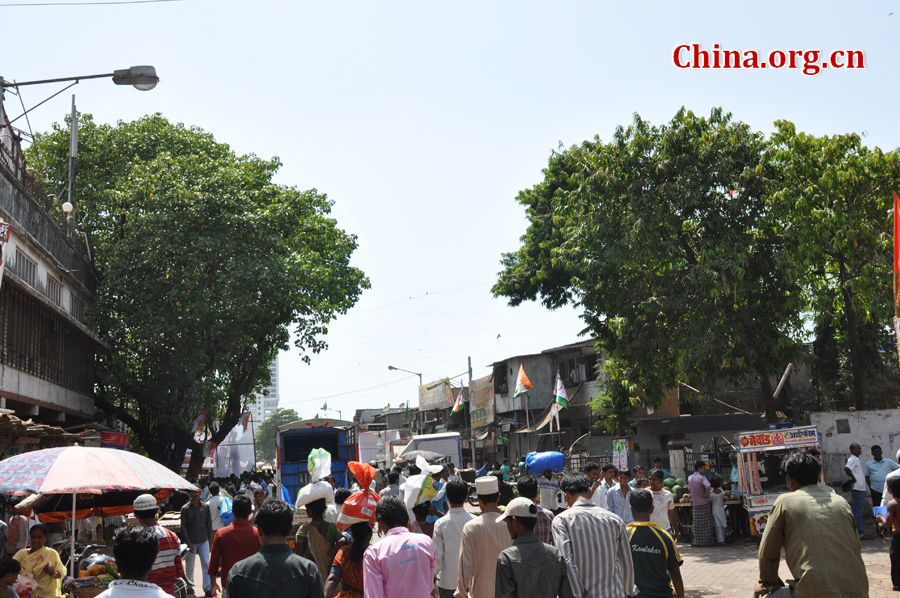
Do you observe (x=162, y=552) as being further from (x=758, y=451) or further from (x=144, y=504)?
(x=758, y=451)

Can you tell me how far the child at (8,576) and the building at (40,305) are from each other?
7.69 metres

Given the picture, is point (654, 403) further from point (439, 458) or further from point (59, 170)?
point (59, 170)

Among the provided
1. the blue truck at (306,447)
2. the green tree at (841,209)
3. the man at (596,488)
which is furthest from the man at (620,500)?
the blue truck at (306,447)

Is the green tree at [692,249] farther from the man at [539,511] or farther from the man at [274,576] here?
the man at [274,576]

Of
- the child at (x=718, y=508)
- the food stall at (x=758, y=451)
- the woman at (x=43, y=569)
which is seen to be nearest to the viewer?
the woman at (x=43, y=569)

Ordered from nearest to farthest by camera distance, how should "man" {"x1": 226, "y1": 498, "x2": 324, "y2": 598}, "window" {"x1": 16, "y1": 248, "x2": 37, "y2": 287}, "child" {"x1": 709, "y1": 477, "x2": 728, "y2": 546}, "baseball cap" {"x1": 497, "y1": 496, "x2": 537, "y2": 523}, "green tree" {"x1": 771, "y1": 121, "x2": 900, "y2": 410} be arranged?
"man" {"x1": 226, "y1": 498, "x2": 324, "y2": 598}, "baseball cap" {"x1": 497, "y1": 496, "x2": 537, "y2": 523}, "child" {"x1": 709, "y1": 477, "x2": 728, "y2": 546}, "window" {"x1": 16, "y1": 248, "x2": 37, "y2": 287}, "green tree" {"x1": 771, "y1": 121, "x2": 900, "y2": 410}

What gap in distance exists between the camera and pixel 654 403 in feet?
69.1

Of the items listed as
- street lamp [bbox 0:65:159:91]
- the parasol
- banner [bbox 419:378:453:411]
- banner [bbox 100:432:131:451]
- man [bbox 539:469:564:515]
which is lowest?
man [bbox 539:469:564:515]

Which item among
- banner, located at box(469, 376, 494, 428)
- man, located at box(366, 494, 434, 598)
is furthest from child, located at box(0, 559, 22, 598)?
banner, located at box(469, 376, 494, 428)

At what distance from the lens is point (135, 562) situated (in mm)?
3941

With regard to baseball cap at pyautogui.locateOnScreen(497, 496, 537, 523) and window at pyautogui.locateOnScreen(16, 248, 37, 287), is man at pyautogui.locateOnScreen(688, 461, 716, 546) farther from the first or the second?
window at pyautogui.locateOnScreen(16, 248, 37, 287)

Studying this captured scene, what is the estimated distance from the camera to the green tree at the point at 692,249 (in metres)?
18.1

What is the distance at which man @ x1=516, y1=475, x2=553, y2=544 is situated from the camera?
6.21 metres

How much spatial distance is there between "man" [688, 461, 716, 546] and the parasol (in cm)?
1025
